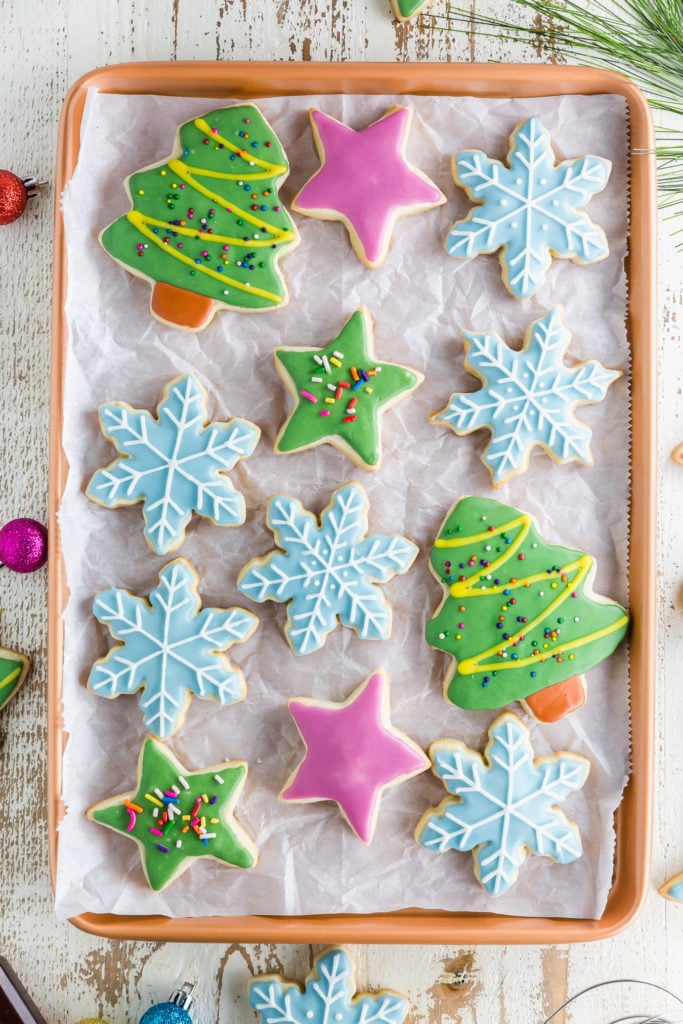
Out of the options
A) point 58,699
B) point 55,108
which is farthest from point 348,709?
point 55,108

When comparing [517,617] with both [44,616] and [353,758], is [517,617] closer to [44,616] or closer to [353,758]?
[353,758]

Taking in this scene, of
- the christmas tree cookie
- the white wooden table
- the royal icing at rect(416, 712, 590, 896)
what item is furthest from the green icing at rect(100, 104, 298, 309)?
the royal icing at rect(416, 712, 590, 896)

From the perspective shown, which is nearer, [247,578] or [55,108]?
[247,578]

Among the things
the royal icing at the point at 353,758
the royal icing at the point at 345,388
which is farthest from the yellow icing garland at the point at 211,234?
the royal icing at the point at 353,758

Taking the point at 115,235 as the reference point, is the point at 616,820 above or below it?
below

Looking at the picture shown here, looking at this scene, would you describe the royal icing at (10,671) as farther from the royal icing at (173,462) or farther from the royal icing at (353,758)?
the royal icing at (353,758)

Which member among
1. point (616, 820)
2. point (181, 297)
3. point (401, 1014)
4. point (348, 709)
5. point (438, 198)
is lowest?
point (401, 1014)

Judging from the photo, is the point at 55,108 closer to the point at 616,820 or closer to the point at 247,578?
the point at 247,578
